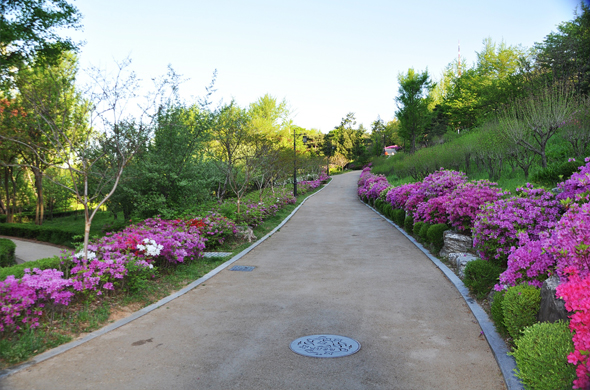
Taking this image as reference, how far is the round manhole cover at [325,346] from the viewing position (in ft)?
16.2

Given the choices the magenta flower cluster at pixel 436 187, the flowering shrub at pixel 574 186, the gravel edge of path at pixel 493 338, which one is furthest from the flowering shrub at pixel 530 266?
the magenta flower cluster at pixel 436 187

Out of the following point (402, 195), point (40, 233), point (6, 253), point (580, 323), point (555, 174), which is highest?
point (555, 174)

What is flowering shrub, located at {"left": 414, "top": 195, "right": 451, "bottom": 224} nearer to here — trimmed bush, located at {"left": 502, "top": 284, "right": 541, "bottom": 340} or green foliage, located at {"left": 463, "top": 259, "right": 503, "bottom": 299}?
green foliage, located at {"left": 463, "top": 259, "right": 503, "bottom": 299}

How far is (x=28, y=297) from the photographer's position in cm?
527

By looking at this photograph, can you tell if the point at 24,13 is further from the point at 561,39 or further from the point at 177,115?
the point at 561,39

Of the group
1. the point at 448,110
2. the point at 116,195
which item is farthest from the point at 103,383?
the point at 448,110

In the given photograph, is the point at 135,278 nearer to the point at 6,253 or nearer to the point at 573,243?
the point at 573,243

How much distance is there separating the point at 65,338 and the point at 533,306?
5957 mm

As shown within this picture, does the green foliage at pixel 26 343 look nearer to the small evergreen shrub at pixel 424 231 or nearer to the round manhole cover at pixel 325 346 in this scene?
the round manhole cover at pixel 325 346

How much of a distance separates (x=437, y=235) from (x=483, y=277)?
13.2 ft

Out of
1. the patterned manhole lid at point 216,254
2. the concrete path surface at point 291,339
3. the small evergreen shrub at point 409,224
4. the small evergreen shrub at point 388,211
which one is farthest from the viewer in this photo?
the small evergreen shrub at point 388,211

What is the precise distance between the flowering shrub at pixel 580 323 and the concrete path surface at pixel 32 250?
52.8 ft

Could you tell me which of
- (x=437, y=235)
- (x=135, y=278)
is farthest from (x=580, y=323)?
(x=437, y=235)

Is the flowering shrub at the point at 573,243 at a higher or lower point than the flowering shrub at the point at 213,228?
higher
